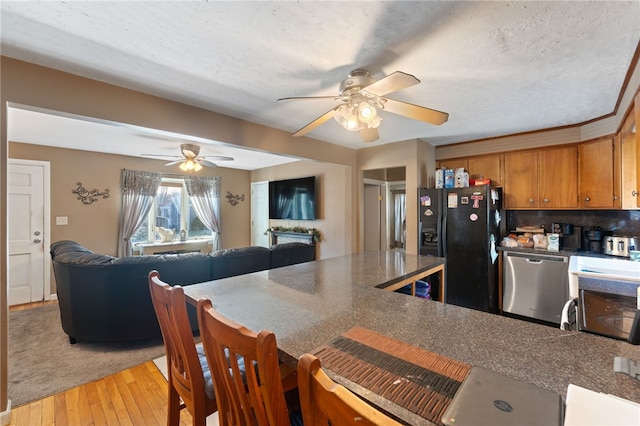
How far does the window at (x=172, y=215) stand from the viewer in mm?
5312

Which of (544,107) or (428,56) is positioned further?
(544,107)

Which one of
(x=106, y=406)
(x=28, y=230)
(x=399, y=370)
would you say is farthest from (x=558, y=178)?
(x=28, y=230)

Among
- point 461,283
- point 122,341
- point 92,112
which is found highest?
point 92,112

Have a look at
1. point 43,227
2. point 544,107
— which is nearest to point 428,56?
point 544,107

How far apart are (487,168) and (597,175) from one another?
108 cm

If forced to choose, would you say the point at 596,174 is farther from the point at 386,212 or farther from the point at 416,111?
the point at 386,212

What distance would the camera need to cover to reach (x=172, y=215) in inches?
222

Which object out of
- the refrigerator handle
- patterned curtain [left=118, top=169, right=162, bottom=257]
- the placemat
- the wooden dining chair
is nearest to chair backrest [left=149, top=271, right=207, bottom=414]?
the wooden dining chair

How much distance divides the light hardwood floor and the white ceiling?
7.62ft

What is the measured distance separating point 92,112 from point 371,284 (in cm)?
236

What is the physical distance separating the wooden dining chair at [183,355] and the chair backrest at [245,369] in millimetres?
149

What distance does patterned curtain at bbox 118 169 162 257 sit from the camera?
481 centimetres

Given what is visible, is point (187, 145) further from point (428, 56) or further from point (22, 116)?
point (428, 56)

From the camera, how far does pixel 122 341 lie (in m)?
2.66
